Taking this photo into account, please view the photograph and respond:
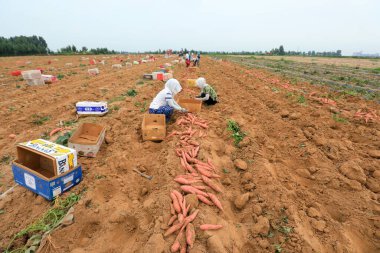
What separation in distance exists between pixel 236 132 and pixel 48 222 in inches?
153

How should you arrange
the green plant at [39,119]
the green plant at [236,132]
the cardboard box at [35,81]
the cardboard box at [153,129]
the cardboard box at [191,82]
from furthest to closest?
the cardboard box at [35,81] → the cardboard box at [191,82] → the green plant at [39,119] → the green plant at [236,132] → the cardboard box at [153,129]

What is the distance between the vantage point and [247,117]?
6223 millimetres

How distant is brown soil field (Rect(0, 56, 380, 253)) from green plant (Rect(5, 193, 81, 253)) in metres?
0.09

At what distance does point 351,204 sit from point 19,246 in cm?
431

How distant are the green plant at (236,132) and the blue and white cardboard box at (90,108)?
11.6 ft

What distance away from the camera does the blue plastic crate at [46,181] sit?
285cm

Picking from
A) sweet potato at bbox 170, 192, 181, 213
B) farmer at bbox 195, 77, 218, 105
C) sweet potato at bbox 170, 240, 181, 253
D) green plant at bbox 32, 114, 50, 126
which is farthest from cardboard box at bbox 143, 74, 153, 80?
sweet potato at bbox 170, 240, 181, 253

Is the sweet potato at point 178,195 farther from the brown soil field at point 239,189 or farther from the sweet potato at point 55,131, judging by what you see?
the sweet potato at point 55,131

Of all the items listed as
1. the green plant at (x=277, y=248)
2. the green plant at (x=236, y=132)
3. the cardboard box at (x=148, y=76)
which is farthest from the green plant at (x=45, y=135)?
the cardboard box at (x=148, y=76)

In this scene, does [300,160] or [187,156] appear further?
[300,160]

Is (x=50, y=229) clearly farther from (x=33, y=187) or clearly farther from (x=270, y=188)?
(x=270, y=188)

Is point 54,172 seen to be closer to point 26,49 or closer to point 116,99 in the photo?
point 116,99

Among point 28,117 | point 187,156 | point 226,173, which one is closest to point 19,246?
point 187,156

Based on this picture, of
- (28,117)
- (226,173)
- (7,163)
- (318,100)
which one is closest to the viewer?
(226,173)
